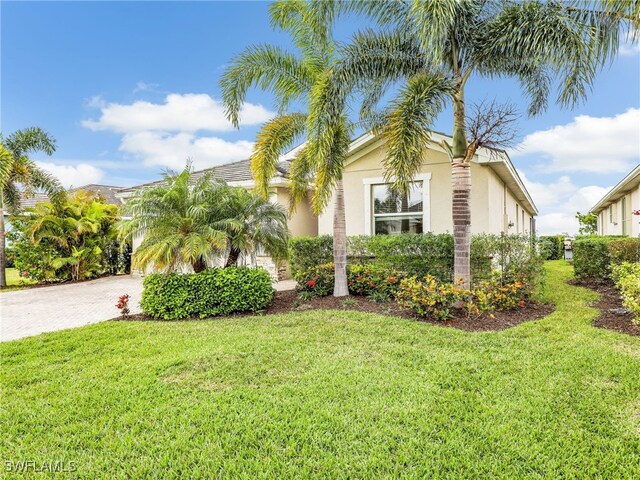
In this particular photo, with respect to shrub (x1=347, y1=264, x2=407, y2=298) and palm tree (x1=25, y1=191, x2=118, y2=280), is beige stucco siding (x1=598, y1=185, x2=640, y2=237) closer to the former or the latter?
shrub (x1=347, y1=264, x2=407, y2=298)

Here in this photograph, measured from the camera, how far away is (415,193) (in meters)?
12.0

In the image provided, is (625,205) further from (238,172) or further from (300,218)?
(238,172)

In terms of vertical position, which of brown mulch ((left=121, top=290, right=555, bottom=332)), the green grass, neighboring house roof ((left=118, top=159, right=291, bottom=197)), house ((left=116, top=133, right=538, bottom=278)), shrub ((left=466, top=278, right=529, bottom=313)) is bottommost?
the green grass

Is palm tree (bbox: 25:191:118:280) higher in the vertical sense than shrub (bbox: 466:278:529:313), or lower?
higher

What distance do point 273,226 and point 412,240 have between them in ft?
12.2

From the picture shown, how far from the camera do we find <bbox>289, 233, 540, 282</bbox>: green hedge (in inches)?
341

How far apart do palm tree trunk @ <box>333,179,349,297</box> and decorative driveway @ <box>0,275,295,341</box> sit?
3313mm

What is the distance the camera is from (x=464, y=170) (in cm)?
794

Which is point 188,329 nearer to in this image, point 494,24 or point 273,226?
point 273,226

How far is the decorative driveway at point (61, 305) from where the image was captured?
25.9 feet

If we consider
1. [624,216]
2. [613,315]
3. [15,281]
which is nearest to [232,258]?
[613,315]

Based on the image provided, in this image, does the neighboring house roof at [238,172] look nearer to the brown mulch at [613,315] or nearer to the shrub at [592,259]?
the brown mulch at [613,315]

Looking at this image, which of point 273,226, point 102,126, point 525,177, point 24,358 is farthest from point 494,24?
point 102,126

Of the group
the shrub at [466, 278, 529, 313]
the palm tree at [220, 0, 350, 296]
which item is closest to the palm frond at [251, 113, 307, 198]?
the palm tree at [220, 0, 350, 296]
